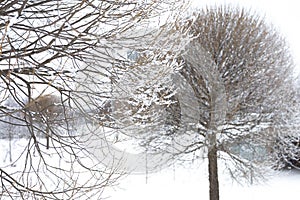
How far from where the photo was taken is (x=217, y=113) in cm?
675

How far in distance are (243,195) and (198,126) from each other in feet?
10.4

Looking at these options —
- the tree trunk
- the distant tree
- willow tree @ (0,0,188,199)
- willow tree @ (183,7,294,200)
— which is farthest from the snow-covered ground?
willow tree @ (0,0,188,199)

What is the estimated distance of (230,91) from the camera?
22.4 feet

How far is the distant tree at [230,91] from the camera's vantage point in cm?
677

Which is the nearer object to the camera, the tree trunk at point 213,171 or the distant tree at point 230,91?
the distant tree at point 230,91

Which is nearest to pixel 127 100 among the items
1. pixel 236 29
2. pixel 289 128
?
pixel 236 29

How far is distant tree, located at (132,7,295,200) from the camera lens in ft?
22.2

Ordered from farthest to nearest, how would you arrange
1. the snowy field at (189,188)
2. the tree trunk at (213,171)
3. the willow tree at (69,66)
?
the snowy field at (189,188), the tree trunk at (213,171), the willow tree at (69,66)

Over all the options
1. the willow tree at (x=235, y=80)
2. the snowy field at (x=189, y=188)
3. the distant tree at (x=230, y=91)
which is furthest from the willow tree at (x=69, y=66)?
the snowy field at (x=189, y=188)

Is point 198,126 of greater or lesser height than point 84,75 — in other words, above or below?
above

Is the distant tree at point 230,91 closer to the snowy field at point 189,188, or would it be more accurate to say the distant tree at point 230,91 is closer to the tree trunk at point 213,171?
the tree trunk at point 213,171

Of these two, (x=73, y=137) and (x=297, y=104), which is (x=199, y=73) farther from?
(x=73, y=137)

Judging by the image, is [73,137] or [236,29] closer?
[73,137]

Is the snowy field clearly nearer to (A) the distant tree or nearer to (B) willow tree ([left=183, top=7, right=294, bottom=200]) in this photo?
(A) the distant tree
